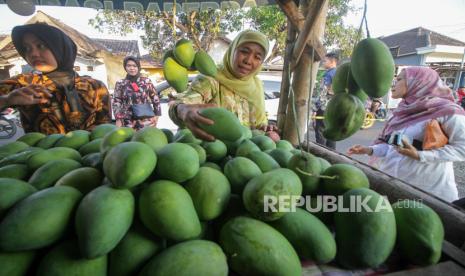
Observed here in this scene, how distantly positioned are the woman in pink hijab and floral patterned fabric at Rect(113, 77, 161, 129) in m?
3.34

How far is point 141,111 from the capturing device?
448cm

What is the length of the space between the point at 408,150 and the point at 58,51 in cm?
299

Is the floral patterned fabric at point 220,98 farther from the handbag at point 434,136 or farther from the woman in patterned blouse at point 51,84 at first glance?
the handbag at point 434,136

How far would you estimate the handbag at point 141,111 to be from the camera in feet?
14.6

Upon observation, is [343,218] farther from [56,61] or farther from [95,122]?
[56,61]

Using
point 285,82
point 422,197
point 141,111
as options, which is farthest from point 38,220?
point 141,111

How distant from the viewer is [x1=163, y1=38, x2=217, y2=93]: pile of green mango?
1.41 metres

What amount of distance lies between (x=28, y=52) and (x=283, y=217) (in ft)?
8.25

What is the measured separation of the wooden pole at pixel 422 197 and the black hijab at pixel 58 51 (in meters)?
2.20

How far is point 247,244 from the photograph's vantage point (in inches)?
30.9

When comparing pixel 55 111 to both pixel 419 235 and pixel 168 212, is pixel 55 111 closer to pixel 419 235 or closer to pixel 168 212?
pixel 168 212

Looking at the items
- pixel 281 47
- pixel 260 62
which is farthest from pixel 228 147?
pixel 281 47

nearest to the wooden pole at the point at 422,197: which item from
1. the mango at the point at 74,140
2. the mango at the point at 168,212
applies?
the mango at the point at 168,212

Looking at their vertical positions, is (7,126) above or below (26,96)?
below
